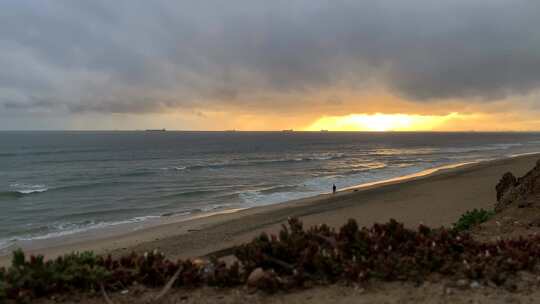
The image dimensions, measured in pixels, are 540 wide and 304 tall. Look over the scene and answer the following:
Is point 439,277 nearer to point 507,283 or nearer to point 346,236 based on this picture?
point 507,283

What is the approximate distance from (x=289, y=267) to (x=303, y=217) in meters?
15.9

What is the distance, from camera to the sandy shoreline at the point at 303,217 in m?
15.7

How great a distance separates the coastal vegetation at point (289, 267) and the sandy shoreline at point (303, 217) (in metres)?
9.34

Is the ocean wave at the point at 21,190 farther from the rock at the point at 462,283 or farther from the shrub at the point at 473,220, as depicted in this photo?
the rock at the point at 462,283

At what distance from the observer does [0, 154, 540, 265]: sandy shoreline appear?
619 inches

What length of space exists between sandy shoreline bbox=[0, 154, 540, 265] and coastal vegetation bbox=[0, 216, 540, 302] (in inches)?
368

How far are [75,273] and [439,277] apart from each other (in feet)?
12.0

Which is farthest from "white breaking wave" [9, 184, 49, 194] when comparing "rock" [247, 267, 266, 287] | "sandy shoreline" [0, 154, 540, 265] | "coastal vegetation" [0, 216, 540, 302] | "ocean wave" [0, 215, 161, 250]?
"rock" [247, 267, 266, 287]

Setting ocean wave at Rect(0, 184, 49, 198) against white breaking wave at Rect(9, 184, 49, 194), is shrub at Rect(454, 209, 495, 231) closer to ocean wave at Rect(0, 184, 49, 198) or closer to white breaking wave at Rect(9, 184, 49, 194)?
ocean wave at Rect(0, 184, 49, 198)

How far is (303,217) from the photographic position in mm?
20109

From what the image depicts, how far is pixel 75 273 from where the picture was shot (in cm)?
419

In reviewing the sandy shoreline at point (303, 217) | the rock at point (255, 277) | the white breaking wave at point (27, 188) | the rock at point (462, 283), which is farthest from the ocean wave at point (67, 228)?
the rock at point (462, 283)

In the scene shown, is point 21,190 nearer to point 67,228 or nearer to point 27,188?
point 27,188

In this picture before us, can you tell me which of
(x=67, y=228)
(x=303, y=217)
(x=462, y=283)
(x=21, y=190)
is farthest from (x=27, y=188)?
(x=462, y=283)
